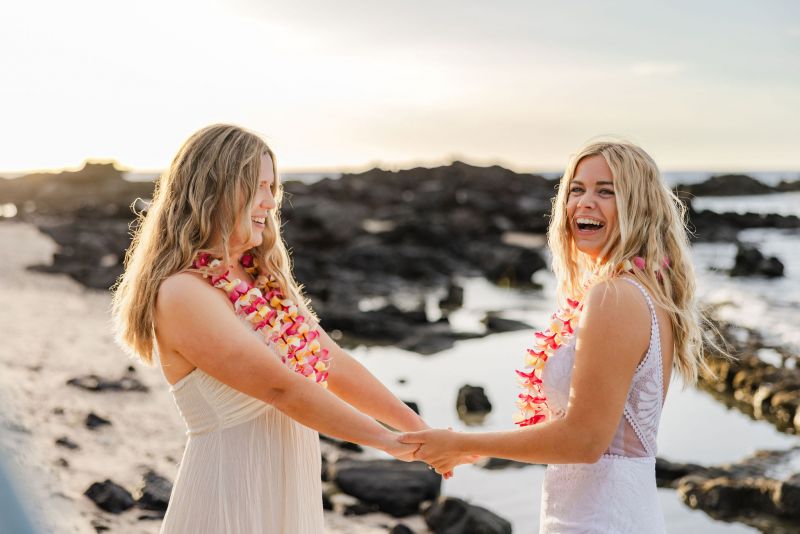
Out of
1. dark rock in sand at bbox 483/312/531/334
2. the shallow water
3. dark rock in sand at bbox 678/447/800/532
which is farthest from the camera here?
dark rock in sand at bbox 483/312/531/334

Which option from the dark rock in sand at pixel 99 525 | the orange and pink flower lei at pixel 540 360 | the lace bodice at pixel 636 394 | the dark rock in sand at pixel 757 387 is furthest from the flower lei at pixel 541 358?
the dark rock in sand at pixel 757 387

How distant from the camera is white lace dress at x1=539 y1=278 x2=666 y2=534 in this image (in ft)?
9.57

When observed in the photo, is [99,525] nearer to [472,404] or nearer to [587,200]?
[472,404]

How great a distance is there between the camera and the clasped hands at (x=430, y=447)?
3699 millimetres

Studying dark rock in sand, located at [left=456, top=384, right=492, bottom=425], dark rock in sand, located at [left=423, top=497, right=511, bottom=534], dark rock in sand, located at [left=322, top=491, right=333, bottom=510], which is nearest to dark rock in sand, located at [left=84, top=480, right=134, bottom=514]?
dark rock in sand, located at [left=322, top=491, right=333, bottom=510]

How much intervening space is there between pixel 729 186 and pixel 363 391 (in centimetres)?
7418

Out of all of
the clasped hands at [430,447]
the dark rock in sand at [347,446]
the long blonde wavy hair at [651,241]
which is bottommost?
the dark rock in sand at [347,446]

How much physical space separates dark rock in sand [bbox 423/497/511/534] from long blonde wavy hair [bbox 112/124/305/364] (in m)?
3.93

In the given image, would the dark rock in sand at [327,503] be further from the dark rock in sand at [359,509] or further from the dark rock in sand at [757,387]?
the dark rock in sand at [757,387]

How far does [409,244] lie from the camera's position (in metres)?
28.6

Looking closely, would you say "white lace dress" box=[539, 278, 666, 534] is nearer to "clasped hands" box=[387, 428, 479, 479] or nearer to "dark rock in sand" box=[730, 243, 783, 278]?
"clasped hands" box=[387, 428, 479, 479]

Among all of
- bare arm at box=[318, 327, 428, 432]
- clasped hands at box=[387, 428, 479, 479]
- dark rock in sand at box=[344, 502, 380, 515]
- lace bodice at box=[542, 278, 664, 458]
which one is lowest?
dark rock in sand at box=[344, 502, 380, 515]

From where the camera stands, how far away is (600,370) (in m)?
2.83

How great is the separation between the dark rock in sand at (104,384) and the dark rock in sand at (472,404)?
12.2 ft
